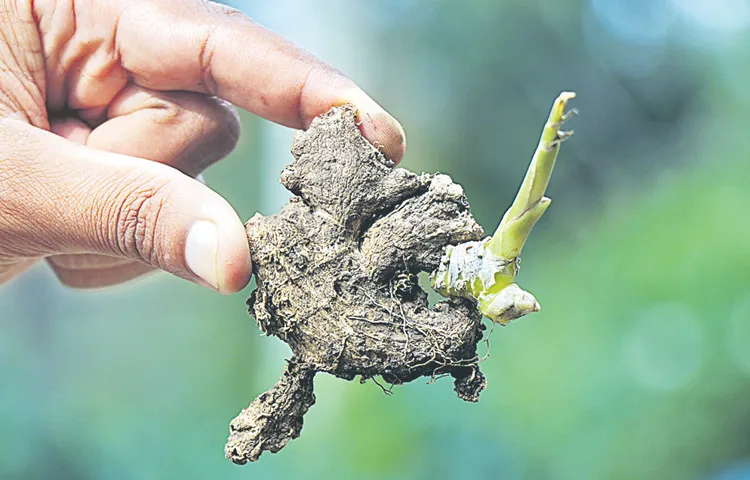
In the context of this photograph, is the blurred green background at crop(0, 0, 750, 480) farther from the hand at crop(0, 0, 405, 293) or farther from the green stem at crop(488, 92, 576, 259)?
the green stem at crop(488, 92, 576, 259)

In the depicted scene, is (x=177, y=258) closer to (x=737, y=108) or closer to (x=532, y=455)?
(x=532, y=455)

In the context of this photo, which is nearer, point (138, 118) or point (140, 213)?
point (140, 213)

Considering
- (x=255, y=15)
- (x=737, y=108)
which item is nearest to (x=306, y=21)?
(x=255, y=15)

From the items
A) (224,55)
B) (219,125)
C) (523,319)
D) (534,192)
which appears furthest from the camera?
(523,319)

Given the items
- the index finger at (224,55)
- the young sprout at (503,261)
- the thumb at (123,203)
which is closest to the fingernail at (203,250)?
the thumb at (123,203)

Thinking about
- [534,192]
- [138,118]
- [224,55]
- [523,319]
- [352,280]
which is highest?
[534,192]

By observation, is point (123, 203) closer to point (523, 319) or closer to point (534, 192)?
point (534, 192)

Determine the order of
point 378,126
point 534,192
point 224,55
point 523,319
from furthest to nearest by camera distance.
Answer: point 523,319, point 224,55, point 378,126, point 534,192

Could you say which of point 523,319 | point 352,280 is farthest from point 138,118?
point 523,319
